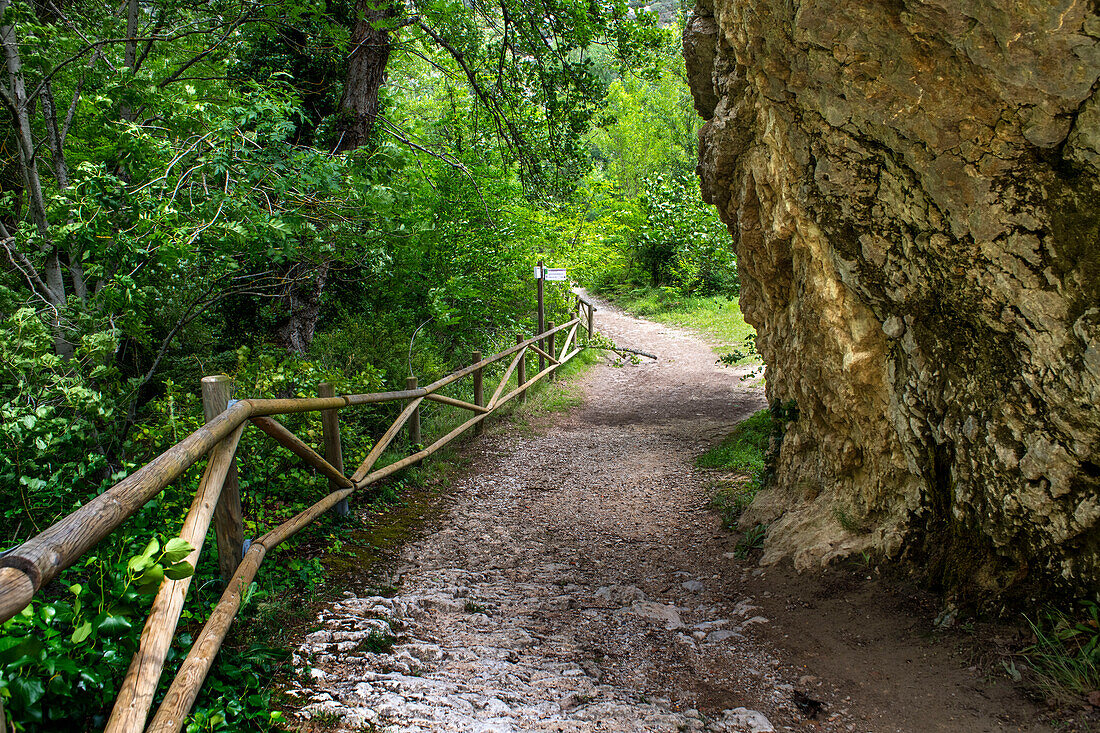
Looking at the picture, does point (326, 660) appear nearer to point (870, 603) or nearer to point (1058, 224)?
point (870, 603)

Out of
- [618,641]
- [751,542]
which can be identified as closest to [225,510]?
[618,641]

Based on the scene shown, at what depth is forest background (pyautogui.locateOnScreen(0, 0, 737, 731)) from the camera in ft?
9.55

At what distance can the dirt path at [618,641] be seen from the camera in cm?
275

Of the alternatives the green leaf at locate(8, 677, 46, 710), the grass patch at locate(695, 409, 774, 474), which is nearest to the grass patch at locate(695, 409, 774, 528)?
the grass patch at locate(695, 409, 774, 474)

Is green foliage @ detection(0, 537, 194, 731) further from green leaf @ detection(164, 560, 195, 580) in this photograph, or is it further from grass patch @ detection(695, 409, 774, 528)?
grass patch @ detection(695, 409, 774, 528)

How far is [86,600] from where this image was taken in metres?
2.26

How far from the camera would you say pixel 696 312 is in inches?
813

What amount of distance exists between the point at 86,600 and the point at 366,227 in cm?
481

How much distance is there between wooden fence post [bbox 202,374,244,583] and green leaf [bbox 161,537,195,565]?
3.28 ft

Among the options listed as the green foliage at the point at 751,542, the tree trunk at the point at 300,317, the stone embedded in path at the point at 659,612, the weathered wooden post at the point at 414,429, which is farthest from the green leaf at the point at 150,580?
the tree trunk at the point at 300,317

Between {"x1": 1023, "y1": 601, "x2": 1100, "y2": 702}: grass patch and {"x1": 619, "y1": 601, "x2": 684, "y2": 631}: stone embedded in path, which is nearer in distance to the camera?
{"x1": 1023, "y1": 601, "x2": 1100, "y2": 702}: grass patch

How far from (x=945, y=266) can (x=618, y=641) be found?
2.65 meters

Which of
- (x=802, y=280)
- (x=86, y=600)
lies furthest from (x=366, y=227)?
(x=86, y=600)

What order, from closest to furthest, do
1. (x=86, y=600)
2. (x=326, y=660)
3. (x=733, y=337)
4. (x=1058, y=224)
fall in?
1. (x=86, y=600)
2. (x=1058, y=224)
3. (x=326, y=660)
4. (x=733, y=337)
